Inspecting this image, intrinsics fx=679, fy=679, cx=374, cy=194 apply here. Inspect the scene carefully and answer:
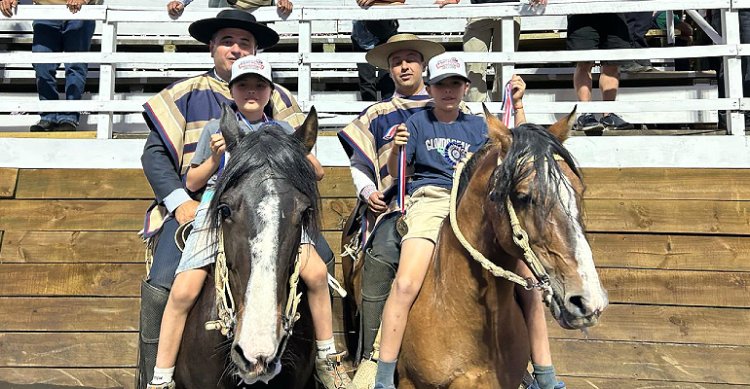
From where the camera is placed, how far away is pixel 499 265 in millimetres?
3467

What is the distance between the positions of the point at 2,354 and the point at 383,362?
327cm

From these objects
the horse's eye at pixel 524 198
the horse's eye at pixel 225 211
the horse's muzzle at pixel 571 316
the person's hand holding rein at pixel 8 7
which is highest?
the person's hand holding rein at pixel 8 7

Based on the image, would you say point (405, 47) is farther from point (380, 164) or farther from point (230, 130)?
point (230, 130)

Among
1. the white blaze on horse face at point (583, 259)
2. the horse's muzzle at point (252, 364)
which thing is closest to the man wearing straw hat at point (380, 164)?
the white blaze on horse face at point (583, 259)

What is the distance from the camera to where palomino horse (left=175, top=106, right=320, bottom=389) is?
2.67 meters

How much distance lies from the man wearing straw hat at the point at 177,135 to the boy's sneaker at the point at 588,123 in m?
3.02

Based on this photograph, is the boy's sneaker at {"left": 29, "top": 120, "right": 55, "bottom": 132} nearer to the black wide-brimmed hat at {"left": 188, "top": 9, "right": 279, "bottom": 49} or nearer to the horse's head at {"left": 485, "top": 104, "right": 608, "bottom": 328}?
the black wide-brimmed hat at {"left": 188, "top": 9, "right": 279, "bottom": 49}

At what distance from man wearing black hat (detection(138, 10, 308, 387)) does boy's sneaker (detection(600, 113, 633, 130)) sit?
3813 mm

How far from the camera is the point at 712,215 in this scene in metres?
5.27

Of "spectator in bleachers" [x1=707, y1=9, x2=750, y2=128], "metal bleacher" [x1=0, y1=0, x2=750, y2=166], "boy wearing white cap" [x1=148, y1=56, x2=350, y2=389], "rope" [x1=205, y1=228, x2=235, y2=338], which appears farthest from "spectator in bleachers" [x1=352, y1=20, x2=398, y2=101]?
"rope" [x1=205, y1=228, x2=235, y2=338]

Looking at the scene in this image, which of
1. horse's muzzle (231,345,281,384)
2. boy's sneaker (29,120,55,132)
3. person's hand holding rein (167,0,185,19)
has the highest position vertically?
person's hand holding rein (167,0,185,19)

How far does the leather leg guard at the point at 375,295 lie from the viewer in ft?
13.9

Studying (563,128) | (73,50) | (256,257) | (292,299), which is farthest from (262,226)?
(73,50)

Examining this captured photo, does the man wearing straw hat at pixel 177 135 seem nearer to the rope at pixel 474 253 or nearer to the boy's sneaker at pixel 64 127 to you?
the rope at pixel 474 253
